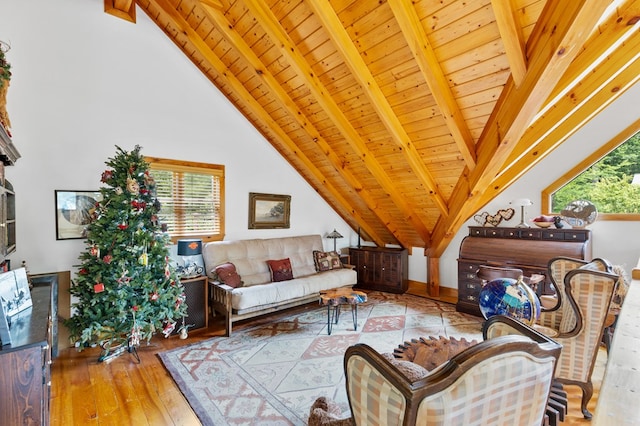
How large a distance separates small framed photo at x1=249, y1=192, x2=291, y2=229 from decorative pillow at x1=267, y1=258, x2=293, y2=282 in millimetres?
706

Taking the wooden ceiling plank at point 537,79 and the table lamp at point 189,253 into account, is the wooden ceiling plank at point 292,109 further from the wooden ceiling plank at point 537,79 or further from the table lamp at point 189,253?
the table lamp at point 189,253

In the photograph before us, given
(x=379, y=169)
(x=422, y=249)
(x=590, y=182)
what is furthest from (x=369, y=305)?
(x=590, y=182)

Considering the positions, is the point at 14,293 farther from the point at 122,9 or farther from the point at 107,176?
the point at 122,9

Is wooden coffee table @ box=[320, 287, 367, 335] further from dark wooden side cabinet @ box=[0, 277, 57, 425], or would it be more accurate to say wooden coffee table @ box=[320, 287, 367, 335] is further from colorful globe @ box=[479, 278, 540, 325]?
dark wooden side cabinet @ box=[0, 277, 57, 425]

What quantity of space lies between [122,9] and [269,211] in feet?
10.3

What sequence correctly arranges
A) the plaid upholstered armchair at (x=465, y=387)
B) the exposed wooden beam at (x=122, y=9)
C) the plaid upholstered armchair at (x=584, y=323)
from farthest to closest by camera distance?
the exposed wooden beam at (x=122, y=9)
the plaid upholstered armchair at (x=584, y=323)
the plaid upholstered armchair at (x=465, y=387)

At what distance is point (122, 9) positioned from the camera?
11.9 feet

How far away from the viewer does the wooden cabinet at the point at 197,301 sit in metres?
3.60

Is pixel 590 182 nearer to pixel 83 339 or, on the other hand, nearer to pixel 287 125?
pixel 287 125

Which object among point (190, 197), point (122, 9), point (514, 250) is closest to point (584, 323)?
point (514, 250)

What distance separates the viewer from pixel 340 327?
3.79 meters

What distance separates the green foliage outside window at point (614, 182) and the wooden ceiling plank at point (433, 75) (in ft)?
6.48

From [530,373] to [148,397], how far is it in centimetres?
262

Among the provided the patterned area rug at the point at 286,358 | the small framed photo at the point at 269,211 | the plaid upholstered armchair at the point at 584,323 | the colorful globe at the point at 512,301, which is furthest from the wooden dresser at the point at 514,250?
the small framed photo at the point at 269,211
